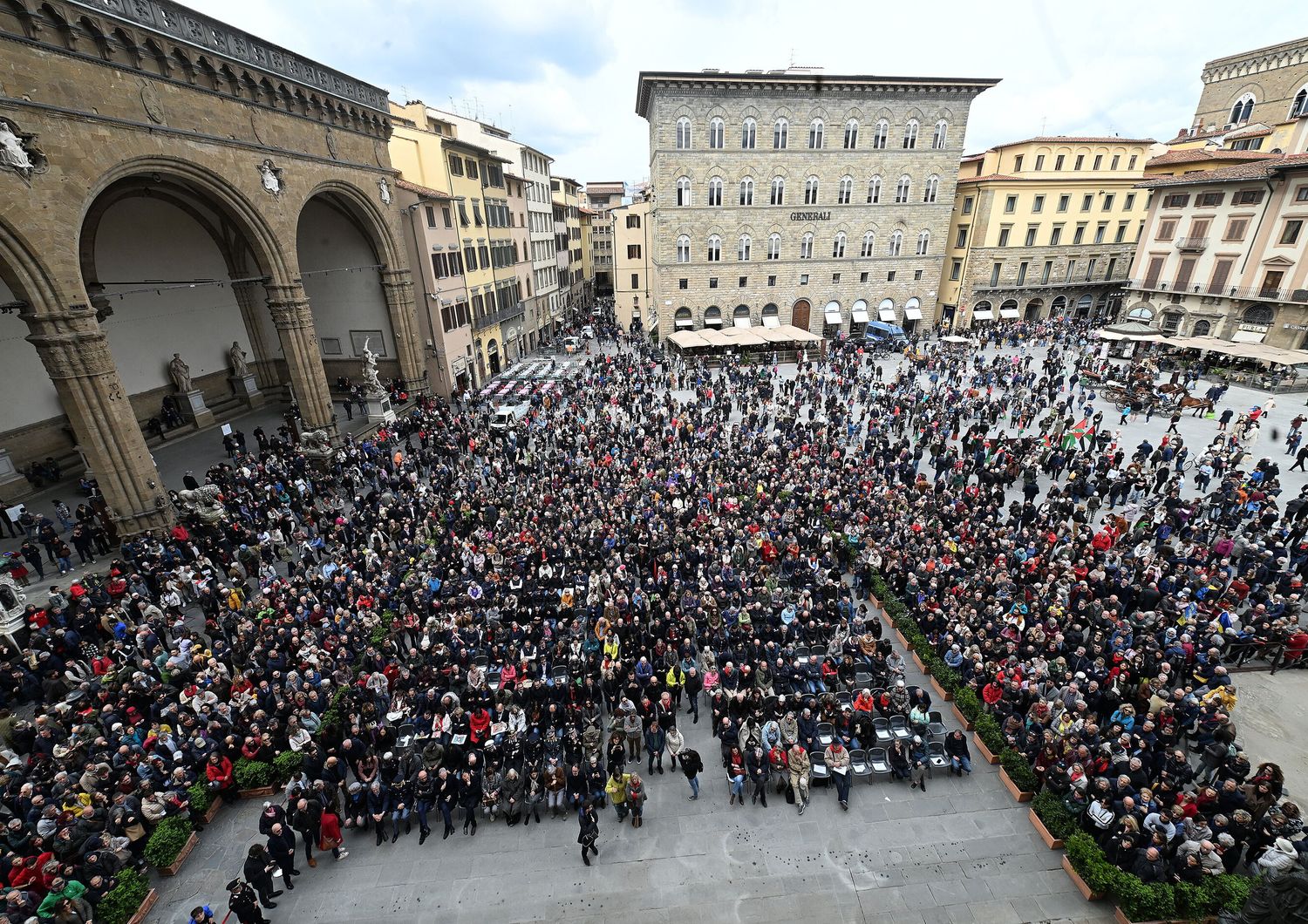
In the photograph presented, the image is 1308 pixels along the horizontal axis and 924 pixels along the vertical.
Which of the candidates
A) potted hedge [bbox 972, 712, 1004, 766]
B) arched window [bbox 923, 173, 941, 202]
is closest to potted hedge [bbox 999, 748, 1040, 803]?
potted hedge [bbox 972, 712, 1004, 766]

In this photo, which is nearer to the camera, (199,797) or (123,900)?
(123,900)

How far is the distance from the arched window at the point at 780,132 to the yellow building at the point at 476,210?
63.5ft

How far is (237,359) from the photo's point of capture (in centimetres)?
3038

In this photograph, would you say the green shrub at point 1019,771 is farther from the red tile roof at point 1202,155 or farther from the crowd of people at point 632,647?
the red tile roof at point 1202,155

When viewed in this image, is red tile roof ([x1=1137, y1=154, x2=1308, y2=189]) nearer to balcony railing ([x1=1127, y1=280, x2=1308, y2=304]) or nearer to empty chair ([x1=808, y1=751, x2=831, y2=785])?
balcony railing ([x1=1127, y1=280, x2=1308, y2=304])

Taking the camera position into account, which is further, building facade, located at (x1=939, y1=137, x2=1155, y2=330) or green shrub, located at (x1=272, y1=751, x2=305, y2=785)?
building facade, located at (x1=939, y1=137, x2=1155, y2=330)

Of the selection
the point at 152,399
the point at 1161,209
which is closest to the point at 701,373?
the point at 152,399

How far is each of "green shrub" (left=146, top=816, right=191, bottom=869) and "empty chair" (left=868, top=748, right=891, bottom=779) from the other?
11.8 m

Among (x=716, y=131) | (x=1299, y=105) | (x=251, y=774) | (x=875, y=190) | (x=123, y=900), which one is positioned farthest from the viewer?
(x=1299, y=105)

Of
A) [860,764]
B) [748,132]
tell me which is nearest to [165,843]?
[860,764]

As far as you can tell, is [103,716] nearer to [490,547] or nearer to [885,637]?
[490,547]

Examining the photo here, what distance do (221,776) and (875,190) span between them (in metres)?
48.5

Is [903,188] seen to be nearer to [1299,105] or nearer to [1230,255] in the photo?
[1230,255]

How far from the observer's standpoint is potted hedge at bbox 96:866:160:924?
8.05 metres
